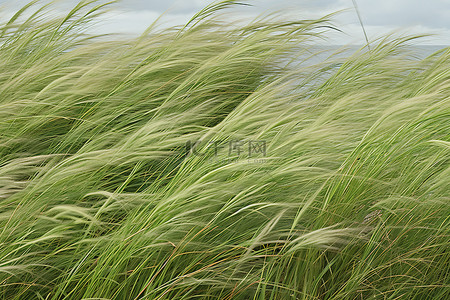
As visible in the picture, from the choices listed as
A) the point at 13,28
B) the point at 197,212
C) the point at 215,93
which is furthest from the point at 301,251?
the point at 13,28

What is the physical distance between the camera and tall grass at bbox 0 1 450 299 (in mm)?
1238

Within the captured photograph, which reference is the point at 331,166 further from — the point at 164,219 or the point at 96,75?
the point at 96,75

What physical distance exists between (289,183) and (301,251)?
7.6 inches

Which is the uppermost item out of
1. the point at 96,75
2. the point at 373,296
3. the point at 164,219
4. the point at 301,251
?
the point at 96,75

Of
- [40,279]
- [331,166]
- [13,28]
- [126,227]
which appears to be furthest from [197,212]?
[13,28]

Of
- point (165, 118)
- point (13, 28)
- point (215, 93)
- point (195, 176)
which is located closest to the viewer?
point (195, 176)

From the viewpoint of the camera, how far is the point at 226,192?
4.15 ft

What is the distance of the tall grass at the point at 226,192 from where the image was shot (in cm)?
124

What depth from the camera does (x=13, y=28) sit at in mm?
2787

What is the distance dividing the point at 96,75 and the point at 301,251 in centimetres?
135

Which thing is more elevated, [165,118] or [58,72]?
[58,72]

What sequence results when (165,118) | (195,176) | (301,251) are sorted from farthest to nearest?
1. (165,118)
2. (195,176)
3. (301,251)

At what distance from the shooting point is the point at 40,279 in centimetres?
142

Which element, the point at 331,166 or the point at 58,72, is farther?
the point at 58,72
